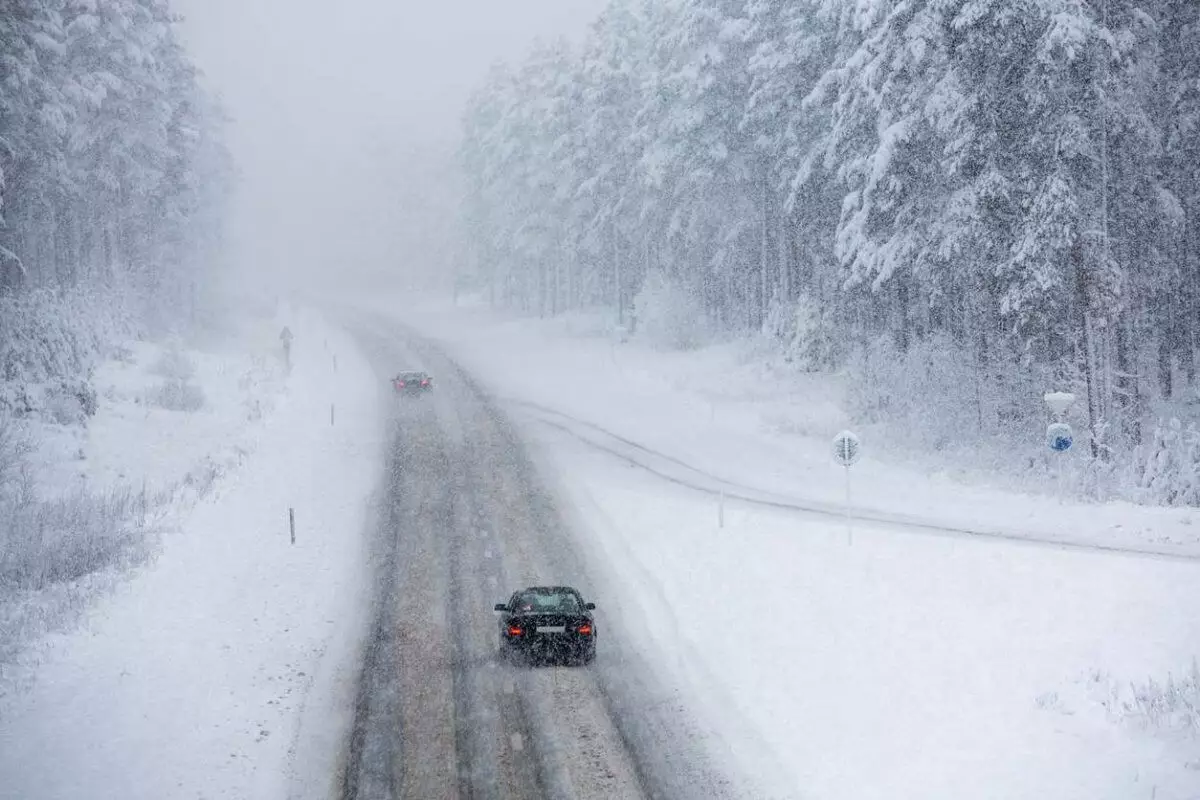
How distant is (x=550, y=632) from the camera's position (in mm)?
14414

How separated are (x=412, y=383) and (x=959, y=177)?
22.5 meters

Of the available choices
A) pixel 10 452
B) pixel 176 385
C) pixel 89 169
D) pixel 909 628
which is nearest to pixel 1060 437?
Result: pixel 909 628

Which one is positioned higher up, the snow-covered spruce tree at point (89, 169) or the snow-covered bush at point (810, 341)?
the snow-covered spruce tree at point (89, 169)

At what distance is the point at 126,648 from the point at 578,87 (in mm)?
44421

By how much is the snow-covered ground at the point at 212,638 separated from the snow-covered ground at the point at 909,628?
17.3ft

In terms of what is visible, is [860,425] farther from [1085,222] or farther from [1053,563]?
[1053,563]

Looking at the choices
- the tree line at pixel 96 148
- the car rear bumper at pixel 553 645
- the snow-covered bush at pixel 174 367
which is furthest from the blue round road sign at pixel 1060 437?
the snow-covered bush at pixel 174 367

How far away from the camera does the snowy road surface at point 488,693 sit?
11.2m

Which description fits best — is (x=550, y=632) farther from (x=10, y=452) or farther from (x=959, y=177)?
(x=959, y=177)

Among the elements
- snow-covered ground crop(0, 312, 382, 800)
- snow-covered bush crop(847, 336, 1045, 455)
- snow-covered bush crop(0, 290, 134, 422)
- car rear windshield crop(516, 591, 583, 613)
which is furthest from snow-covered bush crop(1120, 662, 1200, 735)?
snow-covered bush crop(0, 290, 134, 422)

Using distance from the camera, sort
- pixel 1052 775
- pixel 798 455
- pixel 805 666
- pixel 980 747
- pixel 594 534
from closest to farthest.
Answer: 1. pixel 1052 775
2. pixel 980 747
3. pixel 805 666
4. pixel 594 534
5. pixel 798 455

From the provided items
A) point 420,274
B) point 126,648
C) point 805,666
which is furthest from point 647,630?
point 420,274

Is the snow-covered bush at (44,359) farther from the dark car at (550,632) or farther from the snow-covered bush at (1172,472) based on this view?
the snow-covered bush at (1172,472)

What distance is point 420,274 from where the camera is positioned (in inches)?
4090
